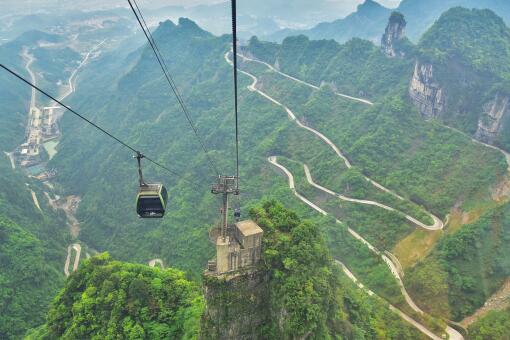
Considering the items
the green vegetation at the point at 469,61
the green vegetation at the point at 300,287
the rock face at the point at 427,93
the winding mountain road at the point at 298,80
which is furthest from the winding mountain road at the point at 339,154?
the green vegetation at the point at 300,287

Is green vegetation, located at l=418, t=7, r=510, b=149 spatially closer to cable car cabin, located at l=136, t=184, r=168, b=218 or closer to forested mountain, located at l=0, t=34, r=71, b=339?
cable car cabin, located at l=136, t=184, r=168, b=218

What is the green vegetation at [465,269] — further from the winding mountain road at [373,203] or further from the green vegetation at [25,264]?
the green vegetation at [25,264]

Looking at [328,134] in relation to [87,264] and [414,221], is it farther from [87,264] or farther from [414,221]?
[87,264]

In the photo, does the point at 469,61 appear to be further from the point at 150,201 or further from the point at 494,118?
the point at 150,201

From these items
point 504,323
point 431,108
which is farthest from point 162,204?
point 431,108

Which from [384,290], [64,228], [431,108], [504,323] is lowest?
[64,228]

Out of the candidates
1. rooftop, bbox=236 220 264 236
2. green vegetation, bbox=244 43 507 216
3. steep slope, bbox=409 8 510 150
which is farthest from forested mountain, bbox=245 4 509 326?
rooftop, bbox=236 220 264 236

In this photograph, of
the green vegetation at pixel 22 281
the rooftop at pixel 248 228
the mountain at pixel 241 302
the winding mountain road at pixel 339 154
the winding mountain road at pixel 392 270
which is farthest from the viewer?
the winding mountain road at pixel 339 154
